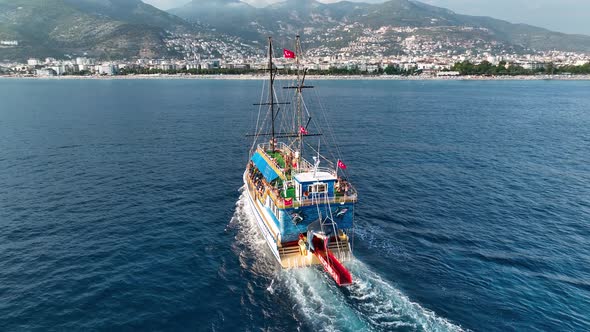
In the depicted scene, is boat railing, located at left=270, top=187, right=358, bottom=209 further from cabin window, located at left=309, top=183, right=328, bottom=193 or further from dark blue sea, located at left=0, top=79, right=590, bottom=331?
dark blue sea, located at left=0, top=79, right=590, bottom=331

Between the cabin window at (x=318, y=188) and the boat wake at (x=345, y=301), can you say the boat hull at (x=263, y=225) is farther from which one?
the cabin window at (x=318, y=188)

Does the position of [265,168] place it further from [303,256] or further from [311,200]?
[303,256]

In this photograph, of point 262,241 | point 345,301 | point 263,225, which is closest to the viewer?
point 345,301

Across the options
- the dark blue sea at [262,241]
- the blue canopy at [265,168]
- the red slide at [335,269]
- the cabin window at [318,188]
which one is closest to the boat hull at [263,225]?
the dark blue sea at [262,241]

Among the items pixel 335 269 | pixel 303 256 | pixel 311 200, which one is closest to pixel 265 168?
pixel 311 200

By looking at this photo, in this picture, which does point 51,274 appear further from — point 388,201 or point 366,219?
point 388,201

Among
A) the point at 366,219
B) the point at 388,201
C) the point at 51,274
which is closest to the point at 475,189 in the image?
the point at 388,201
